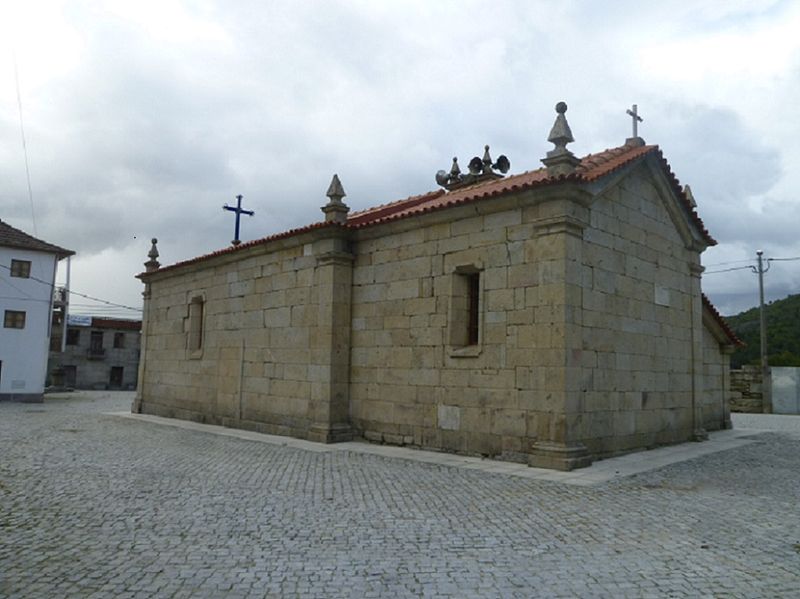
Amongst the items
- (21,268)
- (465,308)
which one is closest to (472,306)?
(465,308)

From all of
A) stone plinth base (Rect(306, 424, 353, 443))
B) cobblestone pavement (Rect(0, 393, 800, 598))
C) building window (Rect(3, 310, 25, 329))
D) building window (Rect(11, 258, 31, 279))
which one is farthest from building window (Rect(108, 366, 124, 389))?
cobblestone pavement (Rect(0, 393, 800, 598))

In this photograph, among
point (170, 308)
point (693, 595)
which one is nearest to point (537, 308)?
point (693, 595)

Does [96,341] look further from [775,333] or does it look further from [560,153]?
[775,333]

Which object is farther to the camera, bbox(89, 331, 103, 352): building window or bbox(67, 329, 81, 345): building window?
bbox(89, 331, 103, 352): building window

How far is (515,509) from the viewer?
247 inches

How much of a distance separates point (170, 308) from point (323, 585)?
14551 mm

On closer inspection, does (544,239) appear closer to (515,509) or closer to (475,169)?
(515,509)

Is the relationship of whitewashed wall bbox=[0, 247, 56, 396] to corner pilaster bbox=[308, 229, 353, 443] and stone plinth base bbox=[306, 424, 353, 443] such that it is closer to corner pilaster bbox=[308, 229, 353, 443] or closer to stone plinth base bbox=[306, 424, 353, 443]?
corner pilaster bbox=[308, 229, 353, 443]

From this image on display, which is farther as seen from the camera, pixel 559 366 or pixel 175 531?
pixel 559 366

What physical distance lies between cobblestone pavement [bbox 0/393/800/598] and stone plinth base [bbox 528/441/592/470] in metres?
0.77

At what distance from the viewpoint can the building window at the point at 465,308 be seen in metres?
10.2

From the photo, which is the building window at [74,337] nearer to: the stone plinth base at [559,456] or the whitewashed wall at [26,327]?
the whitewashed wall at [26,327]

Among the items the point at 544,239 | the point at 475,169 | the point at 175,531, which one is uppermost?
the point at 475,169

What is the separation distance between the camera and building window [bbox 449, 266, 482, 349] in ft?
33.6
